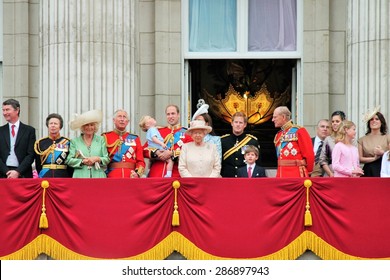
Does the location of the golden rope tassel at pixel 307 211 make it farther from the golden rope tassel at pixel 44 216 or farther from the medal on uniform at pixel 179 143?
the golden rope tassel at pixel 44 216

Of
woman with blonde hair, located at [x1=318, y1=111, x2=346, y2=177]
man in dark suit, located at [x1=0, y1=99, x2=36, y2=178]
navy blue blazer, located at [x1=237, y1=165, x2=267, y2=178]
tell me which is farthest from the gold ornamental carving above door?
man in dark suit, located at [x1=0, y1=99, x2=36, y2=178]

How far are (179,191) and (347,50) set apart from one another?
20.0 ft

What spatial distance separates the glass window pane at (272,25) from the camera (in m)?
23.3

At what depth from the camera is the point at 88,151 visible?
1802 cm

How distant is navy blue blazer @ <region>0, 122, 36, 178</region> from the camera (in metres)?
18.3

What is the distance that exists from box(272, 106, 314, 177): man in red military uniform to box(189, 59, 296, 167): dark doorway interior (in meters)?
5.14

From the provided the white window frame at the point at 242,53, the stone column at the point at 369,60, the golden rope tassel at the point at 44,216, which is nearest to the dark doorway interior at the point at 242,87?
the white window frame at the point at 242,53

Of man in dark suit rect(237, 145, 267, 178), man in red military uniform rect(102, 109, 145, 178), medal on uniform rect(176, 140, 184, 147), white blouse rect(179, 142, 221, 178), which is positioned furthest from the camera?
medal on uniform rect(176, 140, 184, 147)

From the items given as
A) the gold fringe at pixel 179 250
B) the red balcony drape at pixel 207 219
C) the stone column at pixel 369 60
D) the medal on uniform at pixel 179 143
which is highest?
the stone column at pixel 369 60

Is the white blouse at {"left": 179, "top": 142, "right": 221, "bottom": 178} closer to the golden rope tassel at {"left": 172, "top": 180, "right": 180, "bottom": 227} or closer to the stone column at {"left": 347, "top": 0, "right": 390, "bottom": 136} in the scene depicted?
the golden rope tassel at {"left": 172, "top": 180, "right": 180, "bottom": 227}

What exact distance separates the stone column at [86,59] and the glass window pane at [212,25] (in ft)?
7.63

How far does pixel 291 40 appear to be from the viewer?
23359 millimetres

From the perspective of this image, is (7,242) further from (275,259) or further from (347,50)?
(347,50)

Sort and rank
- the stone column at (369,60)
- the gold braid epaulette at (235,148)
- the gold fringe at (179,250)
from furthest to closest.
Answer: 1. the stone column at (369,60)
2. the gold braid epaulette at (235,148)
3. the gold fringe at (179,250)
